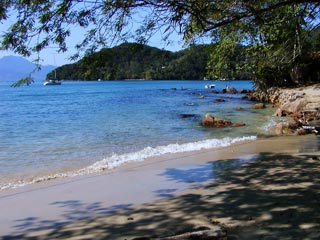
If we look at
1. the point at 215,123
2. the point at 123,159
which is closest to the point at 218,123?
the point at 215,123

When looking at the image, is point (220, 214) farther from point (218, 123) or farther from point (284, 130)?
point (218, 123)

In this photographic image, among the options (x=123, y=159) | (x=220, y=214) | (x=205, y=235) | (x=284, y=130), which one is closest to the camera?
(x=205, y=235)

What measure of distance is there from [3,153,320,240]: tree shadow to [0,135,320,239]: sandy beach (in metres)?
0.01

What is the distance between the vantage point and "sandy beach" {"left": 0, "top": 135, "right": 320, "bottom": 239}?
543 centimetres

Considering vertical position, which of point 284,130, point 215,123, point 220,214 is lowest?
point 215,123

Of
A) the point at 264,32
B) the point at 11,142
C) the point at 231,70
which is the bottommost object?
the point at 11,142

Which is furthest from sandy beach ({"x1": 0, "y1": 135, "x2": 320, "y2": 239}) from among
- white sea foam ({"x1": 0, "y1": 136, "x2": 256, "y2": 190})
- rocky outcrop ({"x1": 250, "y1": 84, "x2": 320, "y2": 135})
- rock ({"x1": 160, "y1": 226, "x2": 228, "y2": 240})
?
rocky outcrop ({"x1": 250, "y1": 84, "x2": 320, "y2": 135})

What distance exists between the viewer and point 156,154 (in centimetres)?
1313

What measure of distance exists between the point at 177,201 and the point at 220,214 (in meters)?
1.18

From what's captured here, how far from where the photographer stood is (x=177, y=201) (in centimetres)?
692

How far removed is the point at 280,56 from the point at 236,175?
140 inches

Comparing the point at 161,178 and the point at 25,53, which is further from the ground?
the point at 25,53

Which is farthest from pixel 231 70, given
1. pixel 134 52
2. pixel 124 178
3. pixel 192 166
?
pixel 134 52

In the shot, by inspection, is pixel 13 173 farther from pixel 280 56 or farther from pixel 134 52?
pixel 280 56
